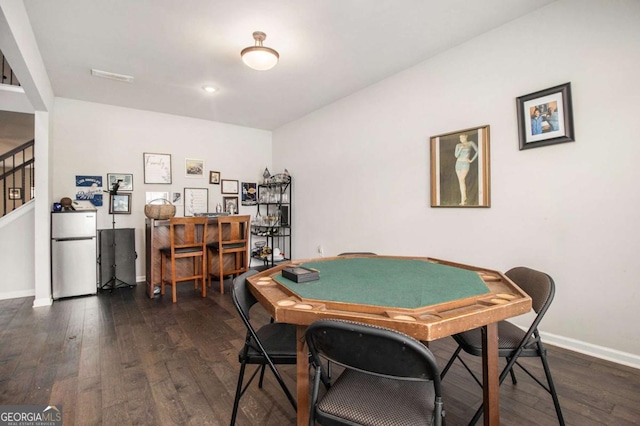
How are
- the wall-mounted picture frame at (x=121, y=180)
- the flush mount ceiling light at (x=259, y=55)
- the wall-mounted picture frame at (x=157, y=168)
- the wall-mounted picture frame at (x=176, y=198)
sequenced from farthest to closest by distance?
the wall-mounted picture frame at (x=176, y=198)
the wall-mounted picture frame at (x=157, y=168)
the wall-mounted picture frame at (x=121, y=180)
the flush mount ceiling light at (x=259, y=55)

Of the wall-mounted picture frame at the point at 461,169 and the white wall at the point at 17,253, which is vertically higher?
the wall-mounted picture frame at the point at 461,169

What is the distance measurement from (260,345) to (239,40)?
2748 mm

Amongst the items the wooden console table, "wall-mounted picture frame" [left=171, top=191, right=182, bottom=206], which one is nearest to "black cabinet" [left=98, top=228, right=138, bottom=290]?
the wooden console table

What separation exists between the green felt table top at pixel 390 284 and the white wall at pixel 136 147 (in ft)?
12.8

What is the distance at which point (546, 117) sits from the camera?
2.46m

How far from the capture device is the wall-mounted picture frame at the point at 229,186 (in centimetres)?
566

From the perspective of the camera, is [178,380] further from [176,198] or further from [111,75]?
[176,198]

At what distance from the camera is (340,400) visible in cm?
115

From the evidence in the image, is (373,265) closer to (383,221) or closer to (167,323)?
(383,221)

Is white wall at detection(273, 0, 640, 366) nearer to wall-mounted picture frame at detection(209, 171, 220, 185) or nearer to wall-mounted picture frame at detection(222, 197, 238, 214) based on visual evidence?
wall-mounted picture frame at detection(222, 197, 238, 214)

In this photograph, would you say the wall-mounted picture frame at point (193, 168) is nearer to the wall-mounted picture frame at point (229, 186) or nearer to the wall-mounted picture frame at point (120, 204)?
the wall-mounted picture frame at point (229, 186)

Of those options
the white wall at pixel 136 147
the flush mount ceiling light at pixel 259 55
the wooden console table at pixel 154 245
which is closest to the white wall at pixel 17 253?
the white wall at pixel 136 147

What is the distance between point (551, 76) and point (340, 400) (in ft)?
9.35

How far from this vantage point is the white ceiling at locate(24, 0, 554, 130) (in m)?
2.44
